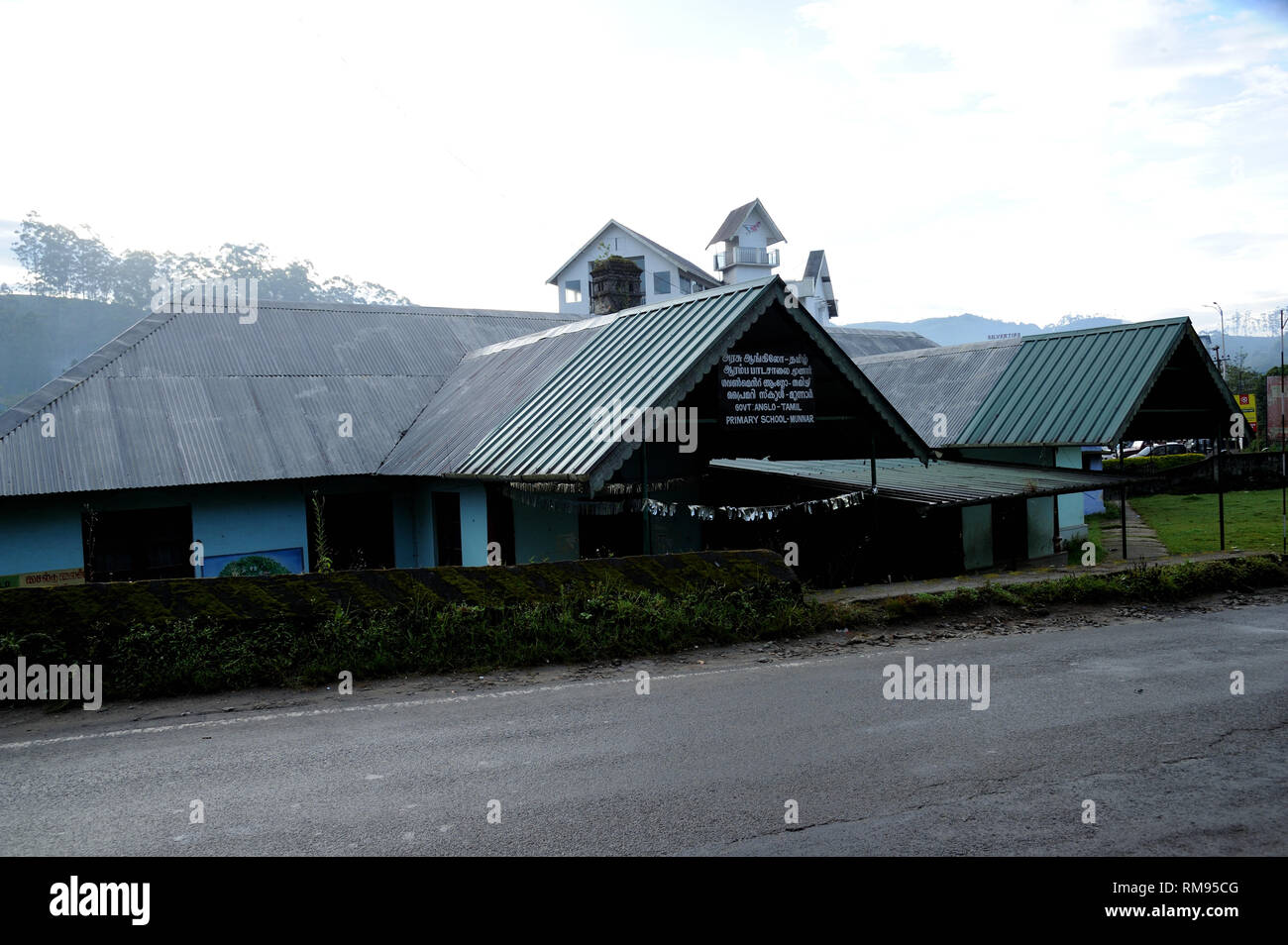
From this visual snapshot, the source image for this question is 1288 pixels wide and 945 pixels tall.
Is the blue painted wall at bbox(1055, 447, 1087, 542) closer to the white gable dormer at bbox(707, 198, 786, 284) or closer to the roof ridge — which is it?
the roof ridge

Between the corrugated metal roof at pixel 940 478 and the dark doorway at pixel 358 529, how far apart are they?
7.24 metres

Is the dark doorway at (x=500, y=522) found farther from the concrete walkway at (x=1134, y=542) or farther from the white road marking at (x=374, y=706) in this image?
the concrete walkway at (x=1134, y=542)

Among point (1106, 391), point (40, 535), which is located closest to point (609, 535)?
point (40, 535)

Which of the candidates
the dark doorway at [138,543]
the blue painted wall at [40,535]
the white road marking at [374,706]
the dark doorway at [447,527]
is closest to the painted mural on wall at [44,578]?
the blue painted wall at [40,535]

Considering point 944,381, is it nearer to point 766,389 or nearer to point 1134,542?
point 1134,542

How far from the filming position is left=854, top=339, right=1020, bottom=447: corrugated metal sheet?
1029 inches

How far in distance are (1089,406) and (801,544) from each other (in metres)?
10.3

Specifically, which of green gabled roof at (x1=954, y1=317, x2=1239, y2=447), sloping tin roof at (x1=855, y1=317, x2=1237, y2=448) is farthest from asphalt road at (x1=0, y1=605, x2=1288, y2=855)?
sloping tin roof at (x1=855, y1=317, x2=1237, y2=448)

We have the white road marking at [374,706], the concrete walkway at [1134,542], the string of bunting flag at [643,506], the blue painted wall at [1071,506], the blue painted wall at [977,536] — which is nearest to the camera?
the white road marking at [374,706]

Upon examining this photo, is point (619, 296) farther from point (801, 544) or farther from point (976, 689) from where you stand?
point (976, 689)

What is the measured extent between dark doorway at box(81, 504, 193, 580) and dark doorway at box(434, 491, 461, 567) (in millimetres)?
4399

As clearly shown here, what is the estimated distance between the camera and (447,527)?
18.4m

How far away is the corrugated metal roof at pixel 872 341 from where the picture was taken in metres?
54.8
